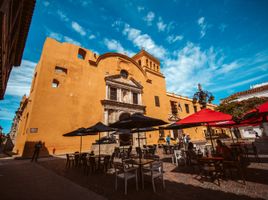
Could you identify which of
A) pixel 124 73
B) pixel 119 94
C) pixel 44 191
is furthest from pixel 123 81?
pixel 44 191

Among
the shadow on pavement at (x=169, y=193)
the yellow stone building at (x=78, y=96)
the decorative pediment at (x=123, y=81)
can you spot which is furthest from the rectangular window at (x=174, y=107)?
the shadow on pavement at (x=169, y=193)

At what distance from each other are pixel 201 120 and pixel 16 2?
9.13 meters

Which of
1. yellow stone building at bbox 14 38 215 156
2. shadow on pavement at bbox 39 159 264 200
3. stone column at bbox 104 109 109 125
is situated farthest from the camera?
stone column at bbox 104 109 109 125

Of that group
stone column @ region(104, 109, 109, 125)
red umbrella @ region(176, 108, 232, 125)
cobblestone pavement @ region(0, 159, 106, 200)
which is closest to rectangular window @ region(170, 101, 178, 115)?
stone column @ region(104, 109, 109, 125)

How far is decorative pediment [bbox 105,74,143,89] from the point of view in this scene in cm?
1958

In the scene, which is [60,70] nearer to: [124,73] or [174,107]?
[124,73]

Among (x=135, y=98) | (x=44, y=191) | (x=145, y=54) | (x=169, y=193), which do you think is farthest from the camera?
(x=145, y=54)

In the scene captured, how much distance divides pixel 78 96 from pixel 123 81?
754 centimetres

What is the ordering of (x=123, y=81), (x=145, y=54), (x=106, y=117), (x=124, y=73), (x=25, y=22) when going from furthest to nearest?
1. (x=145, y=54)
2. (x=124, y=73)
3. (x=123, y=81)
4. (x=106, y=117)
5. (x=25, y=22)

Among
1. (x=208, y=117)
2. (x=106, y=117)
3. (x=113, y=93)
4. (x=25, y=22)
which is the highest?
(x=113, y=93)

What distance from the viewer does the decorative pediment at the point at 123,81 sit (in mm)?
19584

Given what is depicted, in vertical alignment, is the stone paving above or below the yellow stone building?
below

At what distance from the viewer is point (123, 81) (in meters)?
21.0

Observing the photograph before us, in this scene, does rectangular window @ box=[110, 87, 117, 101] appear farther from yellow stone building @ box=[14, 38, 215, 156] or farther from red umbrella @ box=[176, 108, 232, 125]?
red umbrella @ box=[176, 108, 232, 125]
